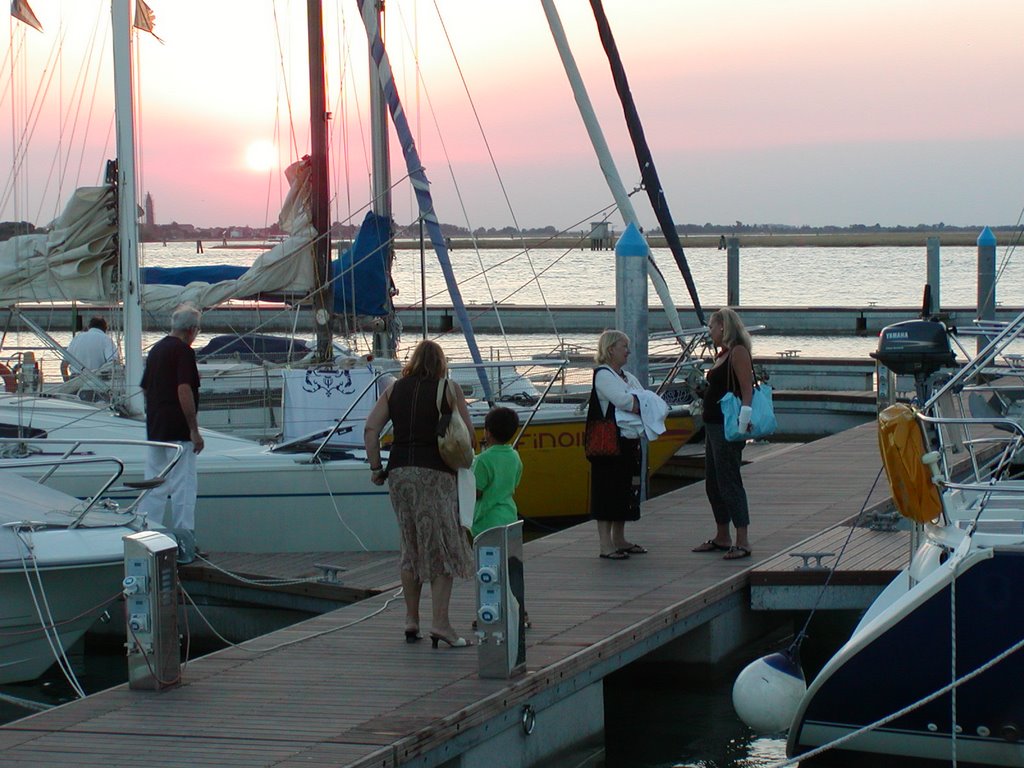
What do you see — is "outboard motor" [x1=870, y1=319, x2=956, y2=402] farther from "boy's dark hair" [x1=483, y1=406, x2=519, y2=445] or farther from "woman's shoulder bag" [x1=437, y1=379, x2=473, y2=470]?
"woman's shoulder bag" [x1=437, y1=379, x2=473, y2=470]

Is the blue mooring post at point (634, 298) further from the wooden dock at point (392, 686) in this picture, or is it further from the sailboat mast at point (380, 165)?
the sailboat mast at point (380, 165)

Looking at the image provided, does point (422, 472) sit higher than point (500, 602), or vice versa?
point (422, 472)

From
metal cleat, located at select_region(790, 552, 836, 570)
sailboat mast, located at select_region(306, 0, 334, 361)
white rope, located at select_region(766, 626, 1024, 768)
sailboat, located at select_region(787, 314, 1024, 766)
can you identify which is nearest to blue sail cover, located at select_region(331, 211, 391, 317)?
sailboat mast, located at select_region(306, 0, 334, 361)

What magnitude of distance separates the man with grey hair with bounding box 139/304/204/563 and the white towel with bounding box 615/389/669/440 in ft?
→ 10.1

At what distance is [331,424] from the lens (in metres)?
13.7

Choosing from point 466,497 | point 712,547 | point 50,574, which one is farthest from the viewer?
point 712,547

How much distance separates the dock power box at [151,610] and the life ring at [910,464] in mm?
3777

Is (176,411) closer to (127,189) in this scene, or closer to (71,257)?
(127,189)

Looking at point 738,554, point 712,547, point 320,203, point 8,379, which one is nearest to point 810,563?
point 738,554

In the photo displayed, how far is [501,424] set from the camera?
7.78 meters

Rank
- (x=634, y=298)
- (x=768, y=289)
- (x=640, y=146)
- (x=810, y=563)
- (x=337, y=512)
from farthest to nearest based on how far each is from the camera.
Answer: (x=768, y=289) → (x=640, y=146) → (x=634, y=298) → (x=337, y=512) → (x=810, y=563)

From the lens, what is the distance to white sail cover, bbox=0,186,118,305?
1442 cm

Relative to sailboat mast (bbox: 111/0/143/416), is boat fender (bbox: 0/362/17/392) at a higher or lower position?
lower

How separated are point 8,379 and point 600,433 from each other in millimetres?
11351
